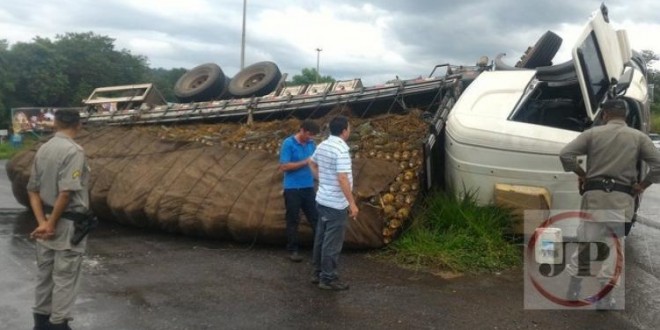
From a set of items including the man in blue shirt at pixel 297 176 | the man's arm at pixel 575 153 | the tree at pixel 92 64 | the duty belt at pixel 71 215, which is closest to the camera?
the duty belt at pixel 71 215

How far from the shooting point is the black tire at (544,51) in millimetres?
8688

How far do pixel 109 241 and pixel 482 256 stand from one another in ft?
13.8

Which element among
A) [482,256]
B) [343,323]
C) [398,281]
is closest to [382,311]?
[343,323]

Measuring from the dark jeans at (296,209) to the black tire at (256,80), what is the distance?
4923mm

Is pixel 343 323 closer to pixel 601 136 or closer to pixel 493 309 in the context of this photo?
pixel 493 309

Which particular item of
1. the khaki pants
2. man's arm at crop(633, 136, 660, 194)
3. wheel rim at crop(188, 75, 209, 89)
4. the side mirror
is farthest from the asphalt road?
wheel rim at crop(188, 75, 209, 89)

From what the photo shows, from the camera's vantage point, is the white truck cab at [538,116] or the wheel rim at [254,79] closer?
the white truck cab at [538,116]

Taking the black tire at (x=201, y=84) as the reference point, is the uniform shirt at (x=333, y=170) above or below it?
below

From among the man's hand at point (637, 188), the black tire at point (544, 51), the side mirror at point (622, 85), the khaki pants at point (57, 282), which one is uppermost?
the black tire at point (544, 51)

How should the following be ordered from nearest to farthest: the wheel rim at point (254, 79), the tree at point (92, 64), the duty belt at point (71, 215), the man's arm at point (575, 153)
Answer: the duty belt at point (71, 215)
the man's arm at point (575, 153)
the wheel rim at point (254, 79)
the tree at point (92, 64)

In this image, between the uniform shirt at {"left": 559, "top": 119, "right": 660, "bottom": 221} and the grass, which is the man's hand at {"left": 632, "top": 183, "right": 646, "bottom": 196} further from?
the grass

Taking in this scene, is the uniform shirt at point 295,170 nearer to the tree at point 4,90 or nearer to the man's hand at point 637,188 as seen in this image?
the man's hand at point 637,188

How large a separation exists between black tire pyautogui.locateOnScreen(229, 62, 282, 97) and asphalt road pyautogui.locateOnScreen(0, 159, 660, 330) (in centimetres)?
458

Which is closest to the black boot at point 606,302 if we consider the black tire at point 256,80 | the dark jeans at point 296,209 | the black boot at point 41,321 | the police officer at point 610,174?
the police officer at point 610,174
